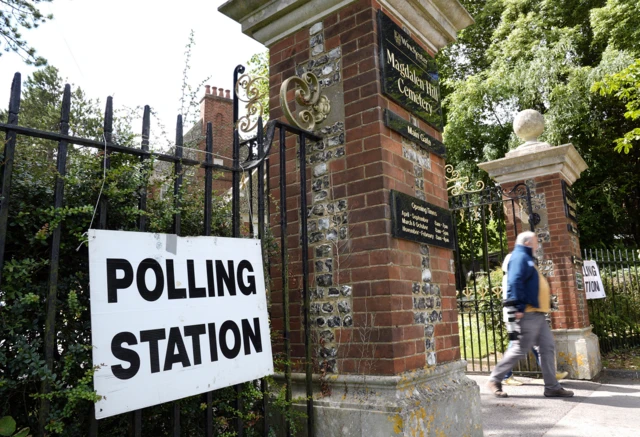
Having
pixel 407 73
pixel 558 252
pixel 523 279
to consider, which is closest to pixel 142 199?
pixel 407 73

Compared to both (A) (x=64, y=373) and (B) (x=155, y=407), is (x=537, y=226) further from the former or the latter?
(A) (x=64, y=373)

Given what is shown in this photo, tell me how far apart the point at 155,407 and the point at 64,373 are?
0.74 m

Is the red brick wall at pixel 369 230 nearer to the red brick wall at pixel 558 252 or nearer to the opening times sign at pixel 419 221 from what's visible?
the opening times sign at pixel 419 221

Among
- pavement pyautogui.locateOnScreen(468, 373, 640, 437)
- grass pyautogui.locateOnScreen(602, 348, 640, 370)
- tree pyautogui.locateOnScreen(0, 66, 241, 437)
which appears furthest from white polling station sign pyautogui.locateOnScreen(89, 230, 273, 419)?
grass pyautogui.locateOnScreen(602, 348, 640, 370)

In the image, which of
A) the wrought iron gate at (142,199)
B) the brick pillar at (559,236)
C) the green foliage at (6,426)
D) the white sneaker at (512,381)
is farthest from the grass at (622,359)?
the green foliage at (6,426)

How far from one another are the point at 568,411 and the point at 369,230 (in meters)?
3.33

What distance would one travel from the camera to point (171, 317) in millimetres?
2400

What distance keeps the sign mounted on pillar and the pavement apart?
282cm

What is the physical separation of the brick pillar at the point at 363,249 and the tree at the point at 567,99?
10.6 meters

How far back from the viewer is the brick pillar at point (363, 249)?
3.07m

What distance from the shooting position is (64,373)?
2.02m

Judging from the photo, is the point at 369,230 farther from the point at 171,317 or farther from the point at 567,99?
the point at 567,99

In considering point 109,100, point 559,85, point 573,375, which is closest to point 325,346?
point 109,100

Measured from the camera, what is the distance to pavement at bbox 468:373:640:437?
13.5 ft
